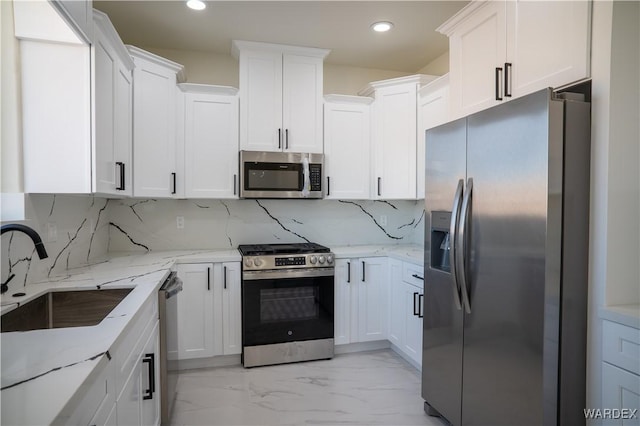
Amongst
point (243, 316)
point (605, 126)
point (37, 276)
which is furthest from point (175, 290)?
point (605, 126)

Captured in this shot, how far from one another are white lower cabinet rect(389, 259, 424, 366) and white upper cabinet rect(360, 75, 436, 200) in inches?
27.5

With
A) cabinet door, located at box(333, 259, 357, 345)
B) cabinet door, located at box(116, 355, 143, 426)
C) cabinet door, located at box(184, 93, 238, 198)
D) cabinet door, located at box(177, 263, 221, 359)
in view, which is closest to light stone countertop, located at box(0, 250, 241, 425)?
cabinet door, located at box(116, 355, 143, 426)

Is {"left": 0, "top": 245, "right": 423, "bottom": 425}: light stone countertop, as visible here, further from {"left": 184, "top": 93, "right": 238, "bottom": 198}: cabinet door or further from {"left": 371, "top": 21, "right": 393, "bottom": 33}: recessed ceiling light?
{"left": 371, "top": 21, "right": 393, "bottom": 33}: recessed ceiling light

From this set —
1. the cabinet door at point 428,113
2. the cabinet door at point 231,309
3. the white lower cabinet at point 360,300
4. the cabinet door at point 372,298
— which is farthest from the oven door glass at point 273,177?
the cabinet door at point 428,113

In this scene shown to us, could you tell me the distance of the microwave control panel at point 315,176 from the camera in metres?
3.20

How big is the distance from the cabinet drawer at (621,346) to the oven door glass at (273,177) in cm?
230

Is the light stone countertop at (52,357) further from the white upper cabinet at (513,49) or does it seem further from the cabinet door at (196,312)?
the white upper cabinet at (513,49)

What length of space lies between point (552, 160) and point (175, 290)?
2.06 meters

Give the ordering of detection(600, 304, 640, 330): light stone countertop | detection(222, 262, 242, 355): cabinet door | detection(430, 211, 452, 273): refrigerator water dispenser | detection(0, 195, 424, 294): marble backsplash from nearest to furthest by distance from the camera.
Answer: detection(600, 304, 640, 330): light stone countertop
detection(430, 211, 452, 273): refrigerator water dispenser
detection(0, 195, 424, 294): marble backsplash
detection(222, 262, 242, 355): cabinet door

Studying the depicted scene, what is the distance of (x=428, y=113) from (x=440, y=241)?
4.65 ft

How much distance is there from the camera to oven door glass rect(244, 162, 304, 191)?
307 centimetres

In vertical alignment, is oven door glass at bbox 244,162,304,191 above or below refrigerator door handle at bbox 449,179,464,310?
above

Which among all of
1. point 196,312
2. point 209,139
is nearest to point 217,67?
point 209,139

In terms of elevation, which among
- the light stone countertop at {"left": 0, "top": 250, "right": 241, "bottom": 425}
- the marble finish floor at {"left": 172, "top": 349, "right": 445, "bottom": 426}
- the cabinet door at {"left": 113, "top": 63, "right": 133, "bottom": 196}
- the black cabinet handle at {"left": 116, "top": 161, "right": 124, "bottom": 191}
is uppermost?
the cabinet door at {"left": 113, "top": 63, "right": 133, "bottom": 196}
